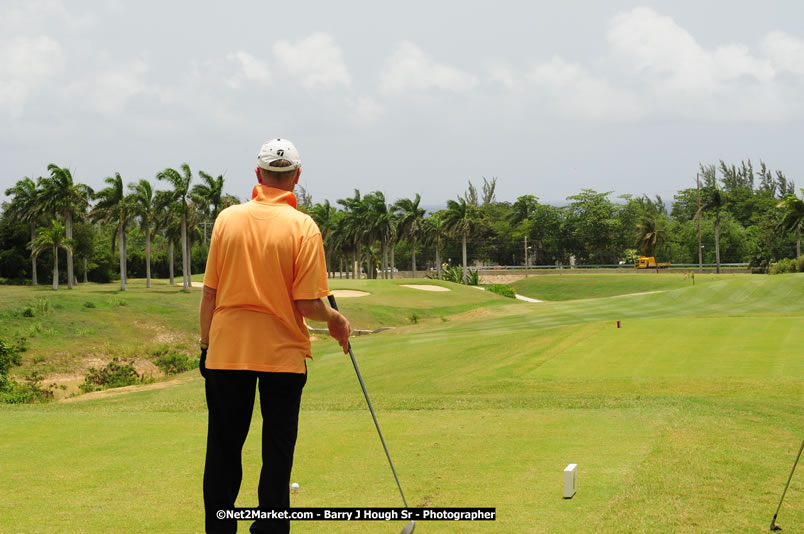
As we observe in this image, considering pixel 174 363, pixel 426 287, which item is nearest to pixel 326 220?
pixel 426 287

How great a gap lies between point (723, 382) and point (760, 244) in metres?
122

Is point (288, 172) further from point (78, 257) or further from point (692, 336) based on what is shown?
point (78, 257)

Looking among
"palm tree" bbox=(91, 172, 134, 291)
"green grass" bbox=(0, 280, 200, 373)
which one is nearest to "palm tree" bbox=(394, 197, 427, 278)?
"palm tree" bbox=(91, 172, 134, 291)

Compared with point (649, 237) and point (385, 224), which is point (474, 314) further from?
point (649, 237)

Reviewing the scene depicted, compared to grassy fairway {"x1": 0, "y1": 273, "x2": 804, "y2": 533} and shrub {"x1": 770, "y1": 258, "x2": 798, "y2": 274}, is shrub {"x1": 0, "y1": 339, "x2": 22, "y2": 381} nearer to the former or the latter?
grassy fairway {"x1": 0, "y1": 273, "x2": 804, "y2": 533}

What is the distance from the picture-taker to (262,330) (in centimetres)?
448

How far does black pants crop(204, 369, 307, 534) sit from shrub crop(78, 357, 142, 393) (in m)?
29.3

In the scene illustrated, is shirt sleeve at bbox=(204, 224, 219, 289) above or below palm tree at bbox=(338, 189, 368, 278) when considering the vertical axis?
Result: below

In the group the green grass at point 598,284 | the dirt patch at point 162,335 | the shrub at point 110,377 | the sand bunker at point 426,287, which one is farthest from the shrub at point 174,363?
the green grass at point 598,284

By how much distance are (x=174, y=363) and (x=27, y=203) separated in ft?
159

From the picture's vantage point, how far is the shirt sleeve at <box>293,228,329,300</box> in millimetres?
4457

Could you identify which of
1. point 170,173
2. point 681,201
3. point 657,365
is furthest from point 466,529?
point 681,201

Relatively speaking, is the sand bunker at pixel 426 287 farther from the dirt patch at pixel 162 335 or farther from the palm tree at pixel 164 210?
the dirt patch at pixel 162 335

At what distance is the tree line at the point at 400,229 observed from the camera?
70.1 metres
